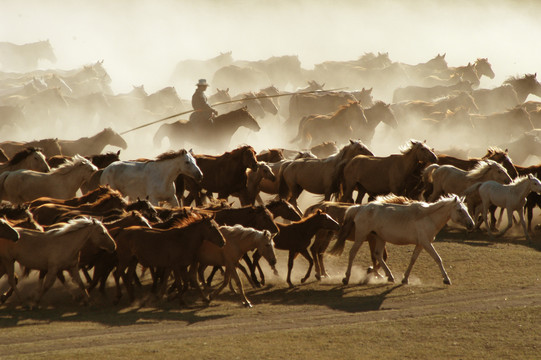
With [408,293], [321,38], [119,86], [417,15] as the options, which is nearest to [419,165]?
[408,293]

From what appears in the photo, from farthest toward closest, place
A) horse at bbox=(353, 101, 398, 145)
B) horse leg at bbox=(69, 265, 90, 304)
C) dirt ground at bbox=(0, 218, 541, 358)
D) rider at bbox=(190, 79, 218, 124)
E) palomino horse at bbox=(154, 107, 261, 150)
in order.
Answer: horse at bbox=(353, 101, 398, 145) < palomino horse at bbox=(154, 107, 261, 150) < rider at bbox=(190, 79, 218, 124) < horse leg at bbox=(69, 265, 90, 304) < dirt ground at bbox=(0, 218, 541, 358)

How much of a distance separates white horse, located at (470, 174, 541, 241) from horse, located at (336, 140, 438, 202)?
139 centimetres

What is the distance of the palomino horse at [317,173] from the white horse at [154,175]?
10.8 ft

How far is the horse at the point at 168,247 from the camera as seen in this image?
1236cm

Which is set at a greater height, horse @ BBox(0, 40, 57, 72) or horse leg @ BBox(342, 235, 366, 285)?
horse @ BBox(0, 40, 57, 72)

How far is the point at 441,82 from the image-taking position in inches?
2062

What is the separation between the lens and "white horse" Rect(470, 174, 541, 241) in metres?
17.7

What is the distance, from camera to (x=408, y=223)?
13.8 metres

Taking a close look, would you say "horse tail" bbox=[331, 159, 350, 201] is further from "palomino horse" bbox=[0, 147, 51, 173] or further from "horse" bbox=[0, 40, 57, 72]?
"horse" bbox=[0, 40, 57, 72]

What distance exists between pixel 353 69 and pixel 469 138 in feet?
72.9

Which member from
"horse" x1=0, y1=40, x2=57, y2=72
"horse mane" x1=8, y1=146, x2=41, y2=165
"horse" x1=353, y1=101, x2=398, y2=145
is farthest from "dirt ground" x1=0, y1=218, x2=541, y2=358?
"horse" x1=0, y1=40, x2=57, y2=72

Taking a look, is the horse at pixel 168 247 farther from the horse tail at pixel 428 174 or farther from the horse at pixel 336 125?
the horse at pixel 336 125

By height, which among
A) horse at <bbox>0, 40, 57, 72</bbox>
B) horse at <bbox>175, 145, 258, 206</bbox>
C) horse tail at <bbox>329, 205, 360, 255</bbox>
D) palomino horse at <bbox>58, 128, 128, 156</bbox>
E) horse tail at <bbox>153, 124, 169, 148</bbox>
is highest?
horse at <bbox>0, 40, 57, 72</bbox>

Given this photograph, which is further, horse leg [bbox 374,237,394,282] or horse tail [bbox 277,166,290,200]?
horse tail [bbox 277,166,290,200]
